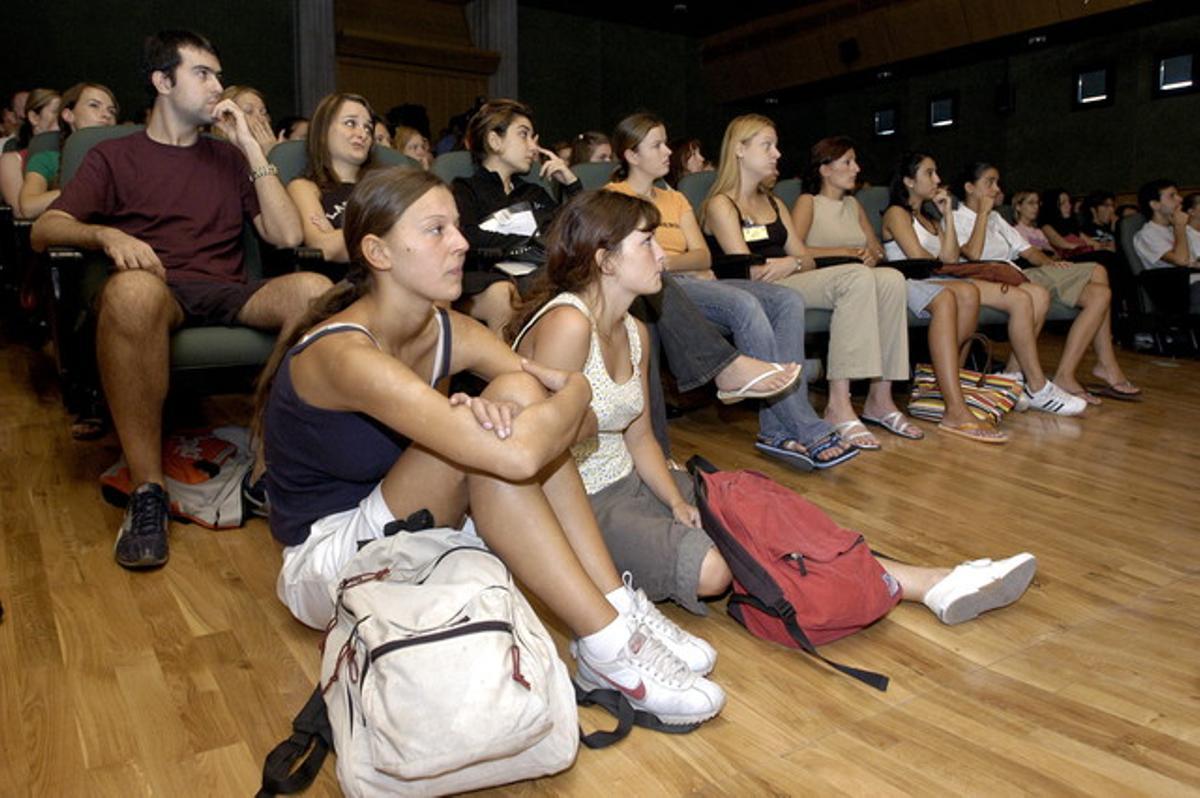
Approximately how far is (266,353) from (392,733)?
134 centimetres

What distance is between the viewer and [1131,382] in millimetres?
3990

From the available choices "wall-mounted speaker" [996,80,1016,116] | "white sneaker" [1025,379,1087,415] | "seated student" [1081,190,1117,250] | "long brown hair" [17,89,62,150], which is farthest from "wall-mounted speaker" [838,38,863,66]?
"long brown hair" [17,89,62,150]

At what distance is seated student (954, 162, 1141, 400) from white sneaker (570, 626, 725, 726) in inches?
112

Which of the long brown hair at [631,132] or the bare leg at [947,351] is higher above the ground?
the long brown hair at [631,132]

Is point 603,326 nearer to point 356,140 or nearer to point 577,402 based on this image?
point 577,402

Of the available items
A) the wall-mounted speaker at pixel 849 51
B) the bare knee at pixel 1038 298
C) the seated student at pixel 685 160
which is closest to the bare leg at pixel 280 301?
the seated student at pixel 685 160

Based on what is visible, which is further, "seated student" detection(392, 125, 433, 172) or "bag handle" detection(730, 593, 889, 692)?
"seated student" detection(392, 125, 433, 172)

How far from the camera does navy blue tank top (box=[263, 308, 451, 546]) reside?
4.62 ft

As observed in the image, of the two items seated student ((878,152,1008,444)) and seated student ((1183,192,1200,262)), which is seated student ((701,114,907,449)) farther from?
seated student ((1183,192,1200,262))

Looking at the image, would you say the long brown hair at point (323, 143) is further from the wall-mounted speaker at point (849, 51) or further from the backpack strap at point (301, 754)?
the wall-mounted speaker at point (849, 51)

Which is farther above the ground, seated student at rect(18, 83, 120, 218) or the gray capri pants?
seated student at rect(18, 83, 120, 218)

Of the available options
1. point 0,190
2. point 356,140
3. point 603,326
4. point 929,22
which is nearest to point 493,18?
point 929,22

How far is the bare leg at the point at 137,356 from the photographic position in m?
1.92

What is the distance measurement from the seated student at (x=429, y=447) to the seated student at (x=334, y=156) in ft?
3.24
